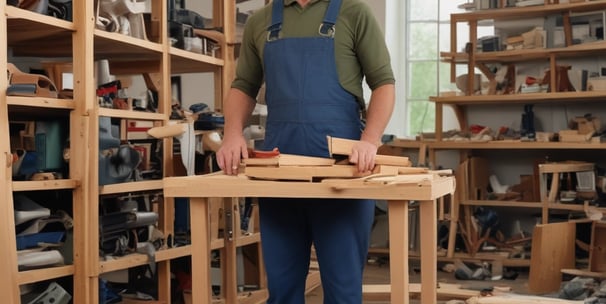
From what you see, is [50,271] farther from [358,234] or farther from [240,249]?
[240,249]

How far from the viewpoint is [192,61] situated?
3959 mm

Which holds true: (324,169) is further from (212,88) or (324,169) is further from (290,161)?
(212,88)

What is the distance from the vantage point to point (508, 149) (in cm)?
647

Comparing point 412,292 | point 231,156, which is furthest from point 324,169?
point 412,292

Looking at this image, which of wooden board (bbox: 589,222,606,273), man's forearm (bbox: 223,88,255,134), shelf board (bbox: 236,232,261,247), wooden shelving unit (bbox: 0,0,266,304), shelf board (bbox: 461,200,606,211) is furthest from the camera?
shelf board (bbox: 461,200,606,211)

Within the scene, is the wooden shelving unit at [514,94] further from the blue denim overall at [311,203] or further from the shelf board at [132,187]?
the blue denim overall at [311,203]

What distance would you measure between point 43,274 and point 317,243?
119 cm

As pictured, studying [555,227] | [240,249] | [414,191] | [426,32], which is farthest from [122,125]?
[426,32]

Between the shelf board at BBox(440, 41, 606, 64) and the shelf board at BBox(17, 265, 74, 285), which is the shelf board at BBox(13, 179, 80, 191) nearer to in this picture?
the shelf board at BBox(17, 265, 74, 285)

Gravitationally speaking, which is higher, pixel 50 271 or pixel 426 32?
pixel 426 32

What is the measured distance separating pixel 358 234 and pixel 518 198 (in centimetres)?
413

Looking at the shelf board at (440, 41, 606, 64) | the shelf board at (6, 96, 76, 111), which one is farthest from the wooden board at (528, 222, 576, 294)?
the shelf board at (6, 96, 76, 111)

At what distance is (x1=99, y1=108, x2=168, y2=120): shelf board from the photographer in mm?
3178

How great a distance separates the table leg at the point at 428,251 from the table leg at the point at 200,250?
59 centimetres
